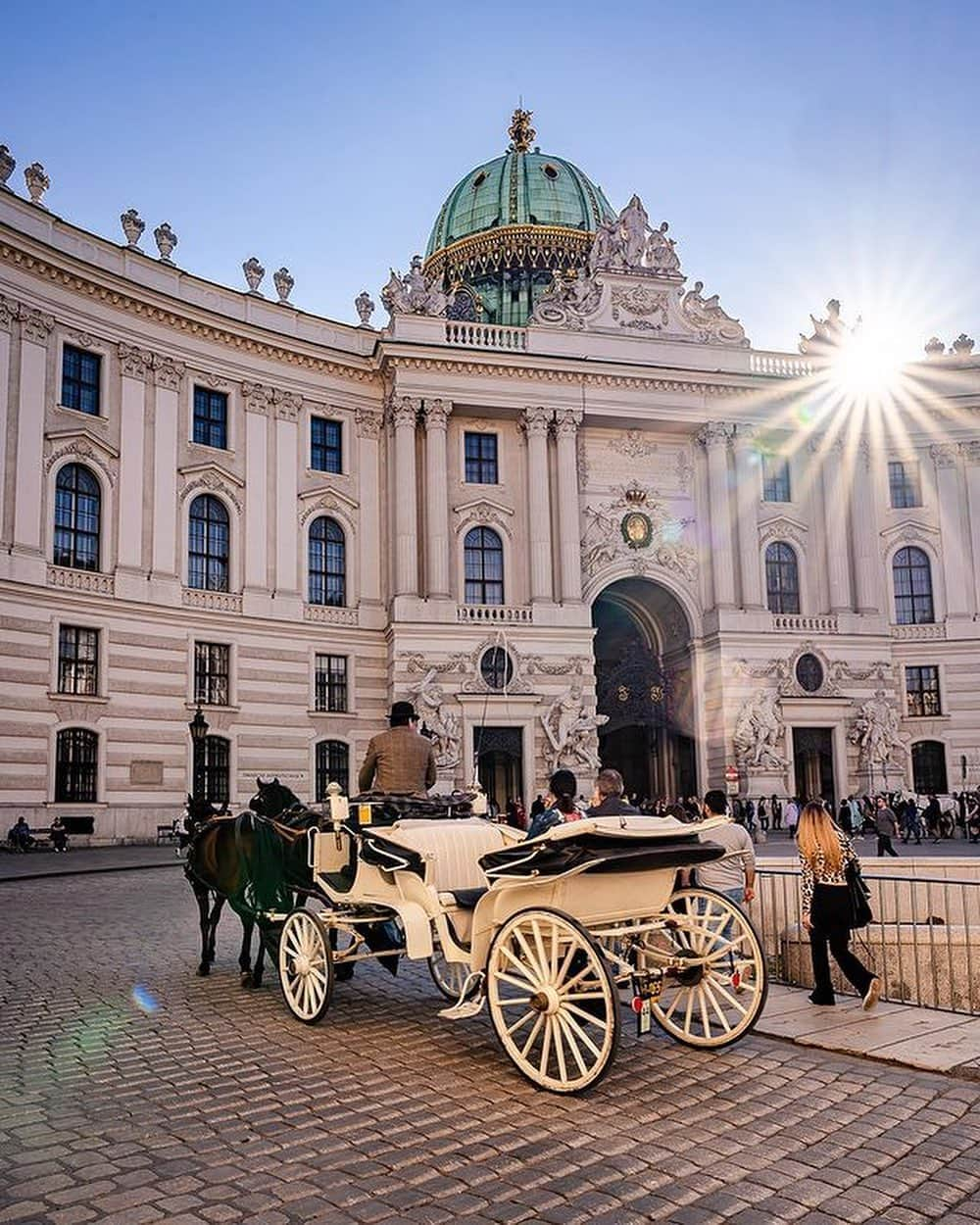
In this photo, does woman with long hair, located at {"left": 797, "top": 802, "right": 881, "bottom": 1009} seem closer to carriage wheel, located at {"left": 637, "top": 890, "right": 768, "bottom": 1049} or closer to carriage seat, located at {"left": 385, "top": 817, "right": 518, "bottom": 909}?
carriage wheel, located at {"left": 637, "top": 890, "right": 768, "bottom": 1049}

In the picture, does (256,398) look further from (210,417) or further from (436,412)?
(436,412)

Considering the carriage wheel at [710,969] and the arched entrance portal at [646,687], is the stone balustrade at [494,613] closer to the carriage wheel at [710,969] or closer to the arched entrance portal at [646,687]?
the arched entrance portal at [646,687]

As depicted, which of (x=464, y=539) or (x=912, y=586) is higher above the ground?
(x=464, y=539)

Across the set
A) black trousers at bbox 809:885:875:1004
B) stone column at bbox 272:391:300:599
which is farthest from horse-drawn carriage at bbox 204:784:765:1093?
stone column at bbox 272:391:300:599

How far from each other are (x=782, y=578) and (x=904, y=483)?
7411mm

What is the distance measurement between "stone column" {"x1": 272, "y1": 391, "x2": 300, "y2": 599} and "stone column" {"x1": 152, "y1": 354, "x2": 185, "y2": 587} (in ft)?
12.3

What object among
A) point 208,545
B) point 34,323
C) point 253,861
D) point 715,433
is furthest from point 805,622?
point 253,861

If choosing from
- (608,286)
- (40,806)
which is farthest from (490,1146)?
(608,286)

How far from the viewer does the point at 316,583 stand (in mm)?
38750

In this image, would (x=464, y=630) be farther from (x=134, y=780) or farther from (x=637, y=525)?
(x=134, y=780)

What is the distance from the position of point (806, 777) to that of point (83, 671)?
2542cm

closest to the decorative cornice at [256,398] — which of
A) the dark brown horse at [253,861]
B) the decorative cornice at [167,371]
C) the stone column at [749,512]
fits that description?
the decorative cornice at [167,371]

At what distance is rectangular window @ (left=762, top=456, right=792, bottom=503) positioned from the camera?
4384cm

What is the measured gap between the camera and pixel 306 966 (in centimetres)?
879
